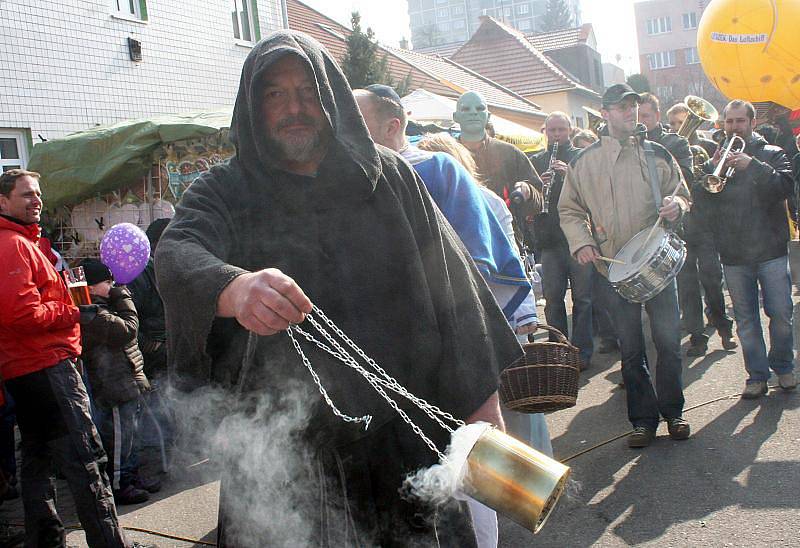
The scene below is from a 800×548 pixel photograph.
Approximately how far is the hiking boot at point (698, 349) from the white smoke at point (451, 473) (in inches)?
224

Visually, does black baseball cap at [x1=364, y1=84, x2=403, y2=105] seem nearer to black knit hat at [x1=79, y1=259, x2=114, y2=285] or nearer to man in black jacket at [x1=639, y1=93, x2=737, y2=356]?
black knit hat at [x1=79, y1=259, x2=114, y2=285]

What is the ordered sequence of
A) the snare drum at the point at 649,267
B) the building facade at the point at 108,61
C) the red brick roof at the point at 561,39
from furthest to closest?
the red brick roof at the point at 561,39 < the building facade at the point at 108,61 < the snare drum at the point at 649,267

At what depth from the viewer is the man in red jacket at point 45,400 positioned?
399 cm

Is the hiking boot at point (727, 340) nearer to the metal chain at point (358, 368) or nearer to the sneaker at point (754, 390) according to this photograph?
the sneaker at point (754, 390)

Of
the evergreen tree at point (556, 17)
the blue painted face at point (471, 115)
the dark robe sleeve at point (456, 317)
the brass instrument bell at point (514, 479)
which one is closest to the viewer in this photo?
the brass instrument bell at point (514, 479)

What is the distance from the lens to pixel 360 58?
15.3m

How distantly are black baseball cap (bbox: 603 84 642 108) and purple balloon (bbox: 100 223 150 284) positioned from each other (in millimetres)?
3213

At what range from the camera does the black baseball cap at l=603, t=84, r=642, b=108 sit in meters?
4.99

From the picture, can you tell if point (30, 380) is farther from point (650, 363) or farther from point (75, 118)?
point (75, 118)

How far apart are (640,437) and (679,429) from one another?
0.26 m

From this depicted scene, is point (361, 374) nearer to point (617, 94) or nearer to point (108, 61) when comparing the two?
point (617, 94)

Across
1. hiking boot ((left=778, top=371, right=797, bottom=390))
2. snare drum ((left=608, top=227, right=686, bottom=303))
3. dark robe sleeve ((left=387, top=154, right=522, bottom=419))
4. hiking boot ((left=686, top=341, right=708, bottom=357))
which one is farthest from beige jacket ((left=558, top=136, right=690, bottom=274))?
dark robe sleeve ((left=387, top=154, right=522, bottom=419))

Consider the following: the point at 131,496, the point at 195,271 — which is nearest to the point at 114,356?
the point at 131,496

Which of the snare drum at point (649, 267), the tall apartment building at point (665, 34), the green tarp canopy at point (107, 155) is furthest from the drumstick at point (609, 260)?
the tall apartment building at point (665, 34)
